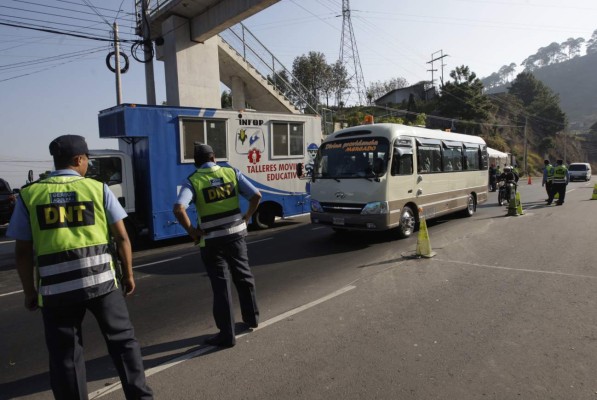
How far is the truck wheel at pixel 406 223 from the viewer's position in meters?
9.42

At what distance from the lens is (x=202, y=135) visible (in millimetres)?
10016

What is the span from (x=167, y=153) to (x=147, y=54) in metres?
13.0

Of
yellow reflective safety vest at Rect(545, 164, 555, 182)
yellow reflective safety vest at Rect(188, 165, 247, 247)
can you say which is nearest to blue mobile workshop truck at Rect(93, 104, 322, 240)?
yellow reflective safety vest at Rect(188, 165, 247, 247)

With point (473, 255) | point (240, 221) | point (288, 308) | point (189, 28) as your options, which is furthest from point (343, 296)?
point (189, 28)

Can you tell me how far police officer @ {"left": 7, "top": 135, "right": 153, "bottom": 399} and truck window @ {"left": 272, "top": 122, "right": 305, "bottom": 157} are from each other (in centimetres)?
884

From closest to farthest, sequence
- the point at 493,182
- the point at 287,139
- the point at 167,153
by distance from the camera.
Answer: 1. the point at 167,153
2. the point at 287,139
3. the point at 493,182

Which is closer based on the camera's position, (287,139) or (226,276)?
(226,276)

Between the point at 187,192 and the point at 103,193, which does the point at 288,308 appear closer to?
the point at 187,192

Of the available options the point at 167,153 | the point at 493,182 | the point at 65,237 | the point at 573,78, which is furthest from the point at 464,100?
the point at 573,78

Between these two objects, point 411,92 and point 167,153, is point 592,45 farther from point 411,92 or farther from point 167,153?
point 167,153

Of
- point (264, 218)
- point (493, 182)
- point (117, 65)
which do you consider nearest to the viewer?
point (264, 218)

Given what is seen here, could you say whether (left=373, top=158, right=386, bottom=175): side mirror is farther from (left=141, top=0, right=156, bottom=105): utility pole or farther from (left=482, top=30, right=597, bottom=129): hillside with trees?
(left=482, top=30, right=597, bottom=129): hillside with trees

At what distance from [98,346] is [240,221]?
1992 millimetres

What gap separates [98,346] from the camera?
14.0 feet
